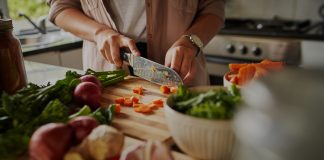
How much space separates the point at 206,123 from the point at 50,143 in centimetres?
26

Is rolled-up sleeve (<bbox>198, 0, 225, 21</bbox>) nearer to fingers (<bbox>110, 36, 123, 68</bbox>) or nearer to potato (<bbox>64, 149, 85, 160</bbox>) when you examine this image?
fingers (<bbox>110, 36, 123, 68</bbox>)

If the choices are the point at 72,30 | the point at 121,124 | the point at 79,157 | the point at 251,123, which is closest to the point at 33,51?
the point at 72,30

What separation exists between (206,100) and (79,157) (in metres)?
0.24

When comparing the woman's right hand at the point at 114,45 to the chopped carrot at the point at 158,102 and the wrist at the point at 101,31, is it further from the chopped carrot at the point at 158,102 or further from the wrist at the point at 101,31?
the chopped carrot at the point at 158,102

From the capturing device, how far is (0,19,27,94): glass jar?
953 millimetres

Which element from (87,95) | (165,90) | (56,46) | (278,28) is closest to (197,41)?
(165,90)

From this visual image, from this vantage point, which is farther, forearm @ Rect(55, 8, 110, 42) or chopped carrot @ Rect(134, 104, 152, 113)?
forearm @ Rect(55, 8, 110, 42)

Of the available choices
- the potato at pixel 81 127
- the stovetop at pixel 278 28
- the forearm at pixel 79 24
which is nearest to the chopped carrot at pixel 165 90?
the forearm at pixel 79 24

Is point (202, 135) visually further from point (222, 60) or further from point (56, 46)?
point (222, 60)

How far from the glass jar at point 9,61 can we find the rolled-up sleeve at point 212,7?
2.42 ft

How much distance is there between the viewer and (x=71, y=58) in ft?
7.19

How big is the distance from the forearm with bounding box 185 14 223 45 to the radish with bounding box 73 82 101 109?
510 mm

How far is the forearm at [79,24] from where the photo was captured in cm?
130

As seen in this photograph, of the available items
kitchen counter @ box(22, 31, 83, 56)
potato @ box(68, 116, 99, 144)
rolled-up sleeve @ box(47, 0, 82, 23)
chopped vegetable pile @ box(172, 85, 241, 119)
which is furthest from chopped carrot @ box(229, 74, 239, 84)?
kitchen counter @ box(22, 31, 83, 56)
